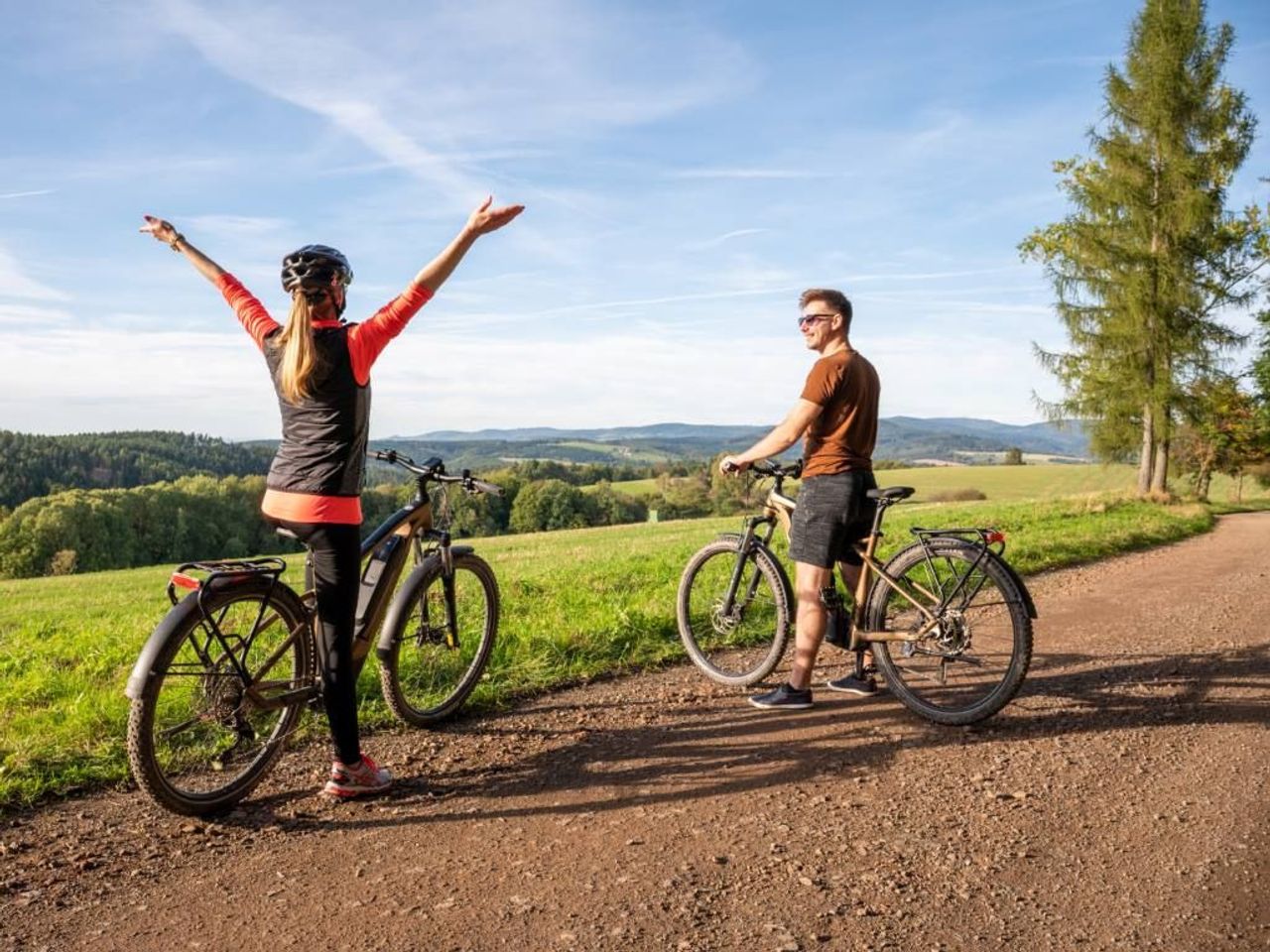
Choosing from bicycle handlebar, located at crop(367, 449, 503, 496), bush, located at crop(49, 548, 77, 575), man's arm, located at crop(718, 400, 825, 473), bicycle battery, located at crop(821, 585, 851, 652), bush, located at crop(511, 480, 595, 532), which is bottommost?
bush, located at crop(49, 548, 77, 575)

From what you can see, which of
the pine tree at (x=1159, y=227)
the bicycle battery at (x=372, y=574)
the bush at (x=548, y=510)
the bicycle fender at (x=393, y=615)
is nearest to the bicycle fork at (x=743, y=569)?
the bicycle fender at (x=393, y=615)

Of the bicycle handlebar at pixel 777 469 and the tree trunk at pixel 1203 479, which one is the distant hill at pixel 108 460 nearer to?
the tree trunk at pixel 1203 479

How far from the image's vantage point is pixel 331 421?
396cm

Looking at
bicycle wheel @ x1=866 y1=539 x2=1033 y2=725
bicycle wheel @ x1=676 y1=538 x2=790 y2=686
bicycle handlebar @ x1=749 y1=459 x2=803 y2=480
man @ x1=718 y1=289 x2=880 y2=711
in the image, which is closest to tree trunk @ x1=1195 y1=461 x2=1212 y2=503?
bicycle wheel @ x1=676 y1=538 x2=790 y2=686

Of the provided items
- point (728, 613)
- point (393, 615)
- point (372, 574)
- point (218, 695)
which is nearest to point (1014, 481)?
point (728, 613)

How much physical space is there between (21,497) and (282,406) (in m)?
103

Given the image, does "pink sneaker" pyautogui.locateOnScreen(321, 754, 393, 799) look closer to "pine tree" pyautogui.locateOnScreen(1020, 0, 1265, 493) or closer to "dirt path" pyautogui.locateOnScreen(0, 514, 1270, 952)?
"dirt path" pyautogui.locateOnScreen(0, 514, 1270, 952)

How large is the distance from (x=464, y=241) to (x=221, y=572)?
1768 mm

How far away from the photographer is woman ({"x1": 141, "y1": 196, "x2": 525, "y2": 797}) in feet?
12.6

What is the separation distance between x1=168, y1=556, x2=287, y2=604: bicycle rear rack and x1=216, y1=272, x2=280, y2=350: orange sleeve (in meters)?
0.98

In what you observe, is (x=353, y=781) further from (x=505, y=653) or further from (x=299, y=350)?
(x=505, y=653)

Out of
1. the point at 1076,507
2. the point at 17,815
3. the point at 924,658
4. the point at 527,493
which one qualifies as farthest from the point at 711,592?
the point at 527,493

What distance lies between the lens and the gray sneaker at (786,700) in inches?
211

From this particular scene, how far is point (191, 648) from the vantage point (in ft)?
12.8
